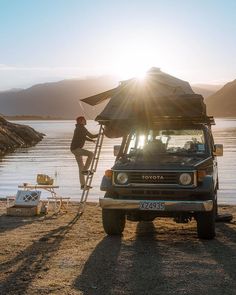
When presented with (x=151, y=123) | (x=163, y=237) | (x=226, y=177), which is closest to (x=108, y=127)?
(x=151, y=123)

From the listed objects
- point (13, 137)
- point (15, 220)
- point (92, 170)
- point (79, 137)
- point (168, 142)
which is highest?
point (13, 137)

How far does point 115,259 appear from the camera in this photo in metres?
8.47

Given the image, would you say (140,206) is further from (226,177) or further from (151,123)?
(226,177)

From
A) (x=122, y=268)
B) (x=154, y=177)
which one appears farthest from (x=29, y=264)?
(x=154, y=177)

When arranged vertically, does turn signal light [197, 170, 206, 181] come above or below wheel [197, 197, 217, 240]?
above

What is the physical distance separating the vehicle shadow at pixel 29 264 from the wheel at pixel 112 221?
955 mm

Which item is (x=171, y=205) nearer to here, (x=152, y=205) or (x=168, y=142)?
(x=152, y=205)

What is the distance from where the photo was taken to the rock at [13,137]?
2294 inches

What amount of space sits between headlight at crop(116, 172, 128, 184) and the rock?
43.5 m

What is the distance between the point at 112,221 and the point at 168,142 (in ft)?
7.29

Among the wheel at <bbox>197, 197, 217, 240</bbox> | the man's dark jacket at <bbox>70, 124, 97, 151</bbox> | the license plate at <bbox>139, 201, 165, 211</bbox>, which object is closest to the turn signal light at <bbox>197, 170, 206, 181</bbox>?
the wheel at <bbox>197, 197, 217, 240</bbox>

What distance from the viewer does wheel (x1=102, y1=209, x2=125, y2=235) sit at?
1018cm

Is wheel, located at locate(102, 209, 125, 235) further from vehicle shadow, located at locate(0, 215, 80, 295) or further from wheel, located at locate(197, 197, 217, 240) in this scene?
wheel, located at locate(197, 197, 217, 240)

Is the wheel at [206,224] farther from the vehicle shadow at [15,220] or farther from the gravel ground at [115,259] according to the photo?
the vehicle shadow at [15,220]
